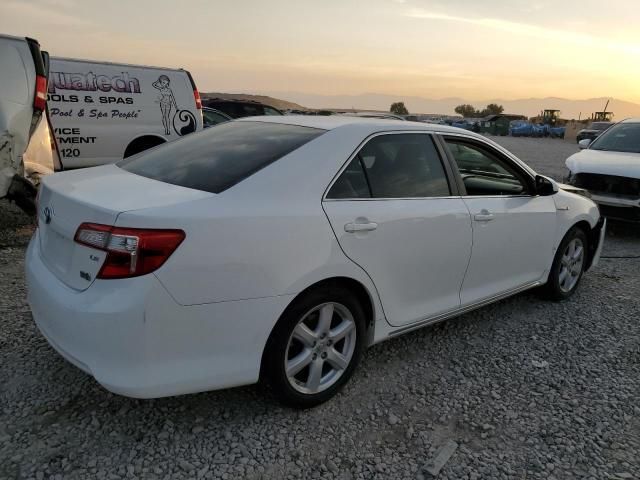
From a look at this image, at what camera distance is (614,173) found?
7281 mm

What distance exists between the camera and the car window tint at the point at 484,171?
370 cm

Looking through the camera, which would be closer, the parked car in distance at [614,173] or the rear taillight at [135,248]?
the rear taillight at [135,248]

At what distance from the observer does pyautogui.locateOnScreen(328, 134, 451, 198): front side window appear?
2957 millimetres

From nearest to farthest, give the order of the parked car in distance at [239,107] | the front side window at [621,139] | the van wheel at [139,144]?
1. the front side window at [621,139]
2. the van wheel at [139,144]
3. the parked car in distance at [239,107]

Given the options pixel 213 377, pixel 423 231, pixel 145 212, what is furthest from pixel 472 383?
pixel 145 212

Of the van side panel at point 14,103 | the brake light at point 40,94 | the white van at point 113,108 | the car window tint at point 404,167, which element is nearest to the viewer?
the car window tint at point 404,167

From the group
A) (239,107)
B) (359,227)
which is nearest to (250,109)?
(239,107)

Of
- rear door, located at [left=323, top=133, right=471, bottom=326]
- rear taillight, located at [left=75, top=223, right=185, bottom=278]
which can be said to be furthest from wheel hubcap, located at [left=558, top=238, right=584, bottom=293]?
rear taillight, located at [left=75, top=223, right=185, bottom=278]

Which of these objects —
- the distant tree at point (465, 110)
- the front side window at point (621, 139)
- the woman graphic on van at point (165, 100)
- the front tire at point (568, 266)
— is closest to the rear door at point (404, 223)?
the front tire at point (568, 266)

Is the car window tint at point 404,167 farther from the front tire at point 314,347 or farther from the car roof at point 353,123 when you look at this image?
the front tire at point 314,347

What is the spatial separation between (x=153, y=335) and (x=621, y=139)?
27.8ft

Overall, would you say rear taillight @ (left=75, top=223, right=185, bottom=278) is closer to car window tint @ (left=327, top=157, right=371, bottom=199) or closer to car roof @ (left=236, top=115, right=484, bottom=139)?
car window tint @ (left=327, top=157, right=371, bottom=199)

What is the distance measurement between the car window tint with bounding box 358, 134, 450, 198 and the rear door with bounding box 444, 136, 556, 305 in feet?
0.69

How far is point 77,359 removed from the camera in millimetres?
2375
